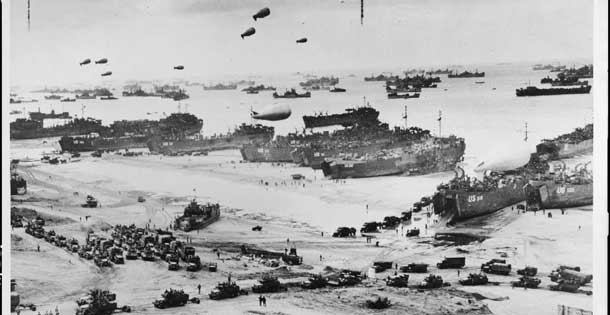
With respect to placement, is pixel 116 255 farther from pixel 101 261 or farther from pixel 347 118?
pixel 347 118

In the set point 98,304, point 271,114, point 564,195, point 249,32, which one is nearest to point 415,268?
point 564,195

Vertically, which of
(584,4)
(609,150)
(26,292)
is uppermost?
(584,4)

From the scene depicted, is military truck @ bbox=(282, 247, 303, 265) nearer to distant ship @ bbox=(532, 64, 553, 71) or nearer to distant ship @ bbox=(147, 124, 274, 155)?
distant ship @ bbox=(147, 124, 274, 155)

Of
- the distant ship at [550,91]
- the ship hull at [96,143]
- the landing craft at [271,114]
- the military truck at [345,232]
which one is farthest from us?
the ship hull at [96,143]

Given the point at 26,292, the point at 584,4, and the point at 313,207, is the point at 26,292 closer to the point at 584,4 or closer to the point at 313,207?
the point at 313,207

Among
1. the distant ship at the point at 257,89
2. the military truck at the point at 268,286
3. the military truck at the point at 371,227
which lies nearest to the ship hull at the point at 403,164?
the military truck at the point at 371,227

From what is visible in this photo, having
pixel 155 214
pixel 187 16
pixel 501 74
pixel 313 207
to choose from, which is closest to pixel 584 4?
pixel 501 74

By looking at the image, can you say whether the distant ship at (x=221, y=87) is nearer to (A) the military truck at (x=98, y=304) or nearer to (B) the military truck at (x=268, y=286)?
(B) the military truck at (x=268, y=286)
